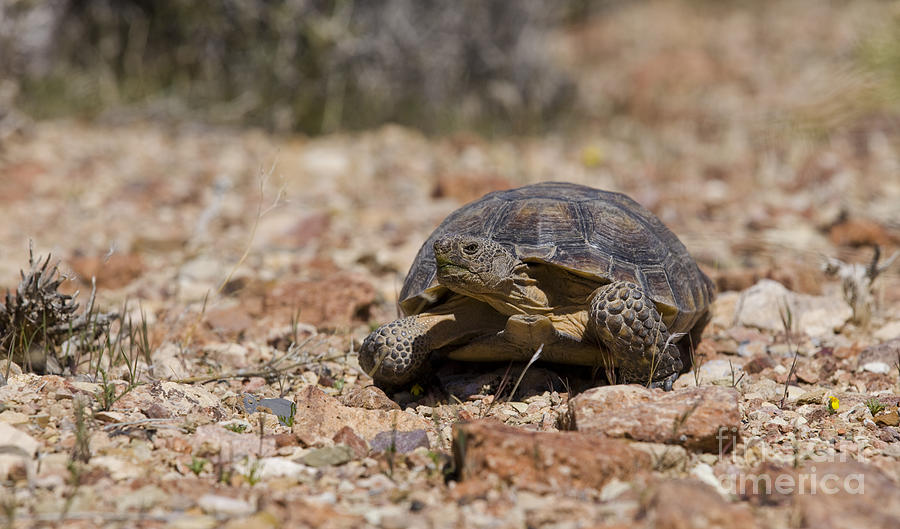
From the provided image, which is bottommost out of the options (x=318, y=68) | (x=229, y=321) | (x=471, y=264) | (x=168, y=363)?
(x=168, y=363)

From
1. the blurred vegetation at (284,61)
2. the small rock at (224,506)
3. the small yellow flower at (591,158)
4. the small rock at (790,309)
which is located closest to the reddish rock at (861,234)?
the small rock at (790,309)

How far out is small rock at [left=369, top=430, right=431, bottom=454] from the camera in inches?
90.7

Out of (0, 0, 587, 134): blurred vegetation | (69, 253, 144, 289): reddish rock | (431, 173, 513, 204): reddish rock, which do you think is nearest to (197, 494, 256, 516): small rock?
(69, 253, 144, 289): reddish rock

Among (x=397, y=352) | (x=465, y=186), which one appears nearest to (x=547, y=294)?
(x=397, y=352)

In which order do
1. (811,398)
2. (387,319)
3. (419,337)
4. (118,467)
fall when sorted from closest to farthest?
(118,467) < (811,398) < (419,337) < (387,319)

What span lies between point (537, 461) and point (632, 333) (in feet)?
2.44

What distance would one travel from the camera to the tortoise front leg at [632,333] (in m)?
2.58

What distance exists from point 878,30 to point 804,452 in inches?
127

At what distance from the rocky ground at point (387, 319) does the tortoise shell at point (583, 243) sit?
1.06 ft

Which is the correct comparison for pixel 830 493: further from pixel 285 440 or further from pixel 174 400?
pixel 174 400

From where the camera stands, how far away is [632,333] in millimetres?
2582

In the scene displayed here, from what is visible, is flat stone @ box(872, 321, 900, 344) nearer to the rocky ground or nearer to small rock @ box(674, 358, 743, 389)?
the rocky ground

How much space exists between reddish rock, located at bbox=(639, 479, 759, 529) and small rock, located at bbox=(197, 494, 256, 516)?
956mm

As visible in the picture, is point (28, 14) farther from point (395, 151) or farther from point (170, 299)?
point (170, 299)
